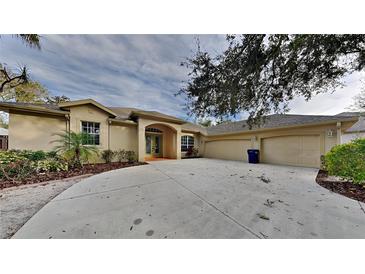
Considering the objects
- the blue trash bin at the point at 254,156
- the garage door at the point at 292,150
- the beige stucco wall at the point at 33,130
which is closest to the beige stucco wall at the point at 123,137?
the beige stucco wall at the point at 33,130

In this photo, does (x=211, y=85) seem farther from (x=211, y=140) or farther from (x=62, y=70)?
(x=211, y=140)

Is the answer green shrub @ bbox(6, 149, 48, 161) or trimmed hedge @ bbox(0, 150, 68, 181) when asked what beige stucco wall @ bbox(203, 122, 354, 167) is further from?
green shrub @ bbox(6, 149, 48, 161)

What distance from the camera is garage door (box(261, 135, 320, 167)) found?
27.6 ft

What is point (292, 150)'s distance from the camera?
927 centimetres

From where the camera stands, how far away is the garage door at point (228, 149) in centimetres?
1222

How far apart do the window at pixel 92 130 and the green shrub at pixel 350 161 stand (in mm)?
11422

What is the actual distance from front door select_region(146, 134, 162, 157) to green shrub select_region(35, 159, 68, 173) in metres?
7.03

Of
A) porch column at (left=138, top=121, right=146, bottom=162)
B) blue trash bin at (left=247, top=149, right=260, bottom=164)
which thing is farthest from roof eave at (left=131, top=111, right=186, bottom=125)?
blue trash bin at (left=247, top=149, right=260, bottom=164)

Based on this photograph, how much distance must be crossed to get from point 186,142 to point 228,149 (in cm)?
435

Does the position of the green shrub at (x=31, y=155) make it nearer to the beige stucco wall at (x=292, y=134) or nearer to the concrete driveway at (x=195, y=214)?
the concrete driveway at (x=195, y=214)

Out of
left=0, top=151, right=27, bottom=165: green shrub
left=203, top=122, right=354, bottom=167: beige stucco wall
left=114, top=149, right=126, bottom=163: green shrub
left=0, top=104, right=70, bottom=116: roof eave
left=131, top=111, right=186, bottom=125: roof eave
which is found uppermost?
left=131, top=111, right=186, bottom=125: roof eave

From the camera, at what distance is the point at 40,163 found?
569 cm
